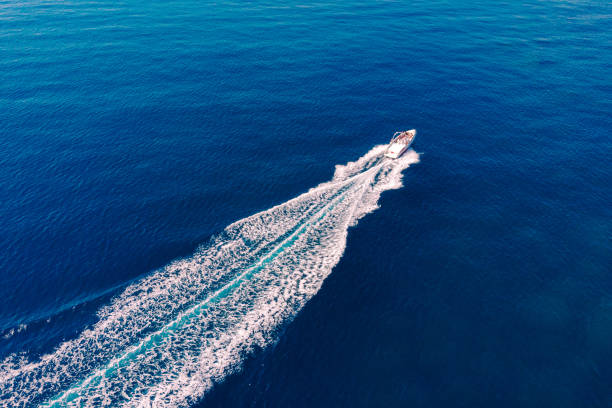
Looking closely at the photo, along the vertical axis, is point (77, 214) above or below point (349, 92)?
below

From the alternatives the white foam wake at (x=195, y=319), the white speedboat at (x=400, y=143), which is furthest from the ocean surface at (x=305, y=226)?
the white speedboat at (x=400, y=143)

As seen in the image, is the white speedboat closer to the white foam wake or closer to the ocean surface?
the ocean surface

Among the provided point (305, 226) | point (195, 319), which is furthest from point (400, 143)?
point (195, 319)

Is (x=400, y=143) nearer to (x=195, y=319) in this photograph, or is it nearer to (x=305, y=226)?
(x=305, y=226)

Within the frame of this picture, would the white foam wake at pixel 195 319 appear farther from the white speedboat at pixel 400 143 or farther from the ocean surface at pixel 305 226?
the white speedboat at pixel 400 143

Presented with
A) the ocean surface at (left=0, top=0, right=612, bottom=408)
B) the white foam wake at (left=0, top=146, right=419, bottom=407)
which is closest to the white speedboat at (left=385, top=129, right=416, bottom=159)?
the ocean surface at (left=0, top=0, right=612, bottom=408)

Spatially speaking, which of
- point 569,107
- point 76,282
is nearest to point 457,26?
point 569,107

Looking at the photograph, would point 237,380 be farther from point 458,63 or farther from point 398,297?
point 458,63
